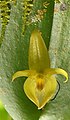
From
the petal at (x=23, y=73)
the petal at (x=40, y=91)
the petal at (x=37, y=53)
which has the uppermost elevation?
the petal at (x=37, y=53)

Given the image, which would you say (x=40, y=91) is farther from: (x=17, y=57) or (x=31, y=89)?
(x=17, y=57)

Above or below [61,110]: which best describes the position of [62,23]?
above

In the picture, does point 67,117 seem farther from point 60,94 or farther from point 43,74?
point 43,74

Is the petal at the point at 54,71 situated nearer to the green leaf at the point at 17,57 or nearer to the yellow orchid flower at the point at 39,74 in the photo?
the yellow orchid flower at the point at 39,74

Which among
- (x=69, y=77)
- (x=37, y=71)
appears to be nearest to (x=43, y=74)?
(x=37, y=71)

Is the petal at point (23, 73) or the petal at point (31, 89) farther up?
the petal at point (23, 73)

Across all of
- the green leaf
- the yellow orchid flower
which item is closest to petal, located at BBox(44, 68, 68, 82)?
the yellow orchid flower

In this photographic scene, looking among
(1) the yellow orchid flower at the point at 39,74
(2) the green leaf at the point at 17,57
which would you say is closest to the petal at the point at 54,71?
(1) the yellow orchid flower at the point at 39,74
